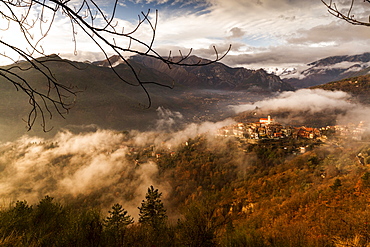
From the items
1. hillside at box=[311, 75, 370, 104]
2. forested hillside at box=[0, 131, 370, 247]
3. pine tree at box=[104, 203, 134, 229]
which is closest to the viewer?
forested hillside at box=[0, 131, 370, 247]

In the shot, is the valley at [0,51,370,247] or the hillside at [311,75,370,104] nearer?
the valley at [0,51,370,247]

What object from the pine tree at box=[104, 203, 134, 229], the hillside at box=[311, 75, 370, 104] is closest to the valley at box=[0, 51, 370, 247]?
the pine tree at box=[104, 203, 134, 229]

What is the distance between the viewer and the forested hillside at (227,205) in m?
4.43

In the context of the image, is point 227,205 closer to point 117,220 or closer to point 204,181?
point 204,181

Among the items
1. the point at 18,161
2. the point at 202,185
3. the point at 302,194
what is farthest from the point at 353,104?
the point at 18,161

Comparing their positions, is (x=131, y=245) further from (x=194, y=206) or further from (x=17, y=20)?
(x=17, y=20)

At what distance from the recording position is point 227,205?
125ft

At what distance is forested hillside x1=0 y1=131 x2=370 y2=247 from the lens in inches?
175

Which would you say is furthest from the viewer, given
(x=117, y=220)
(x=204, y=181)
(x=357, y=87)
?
(x=357, y=87)

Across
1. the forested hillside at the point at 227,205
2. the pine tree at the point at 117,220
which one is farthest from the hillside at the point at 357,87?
the pine tree at the point at 117,220

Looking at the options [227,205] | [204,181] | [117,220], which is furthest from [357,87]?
[117,220]

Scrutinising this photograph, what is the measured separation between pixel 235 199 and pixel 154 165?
50.2 meters

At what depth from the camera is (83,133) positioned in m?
188

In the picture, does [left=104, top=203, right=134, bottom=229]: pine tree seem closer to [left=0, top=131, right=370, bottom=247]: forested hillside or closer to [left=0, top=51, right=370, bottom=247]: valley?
[left=0, top=131, right=370, bottom=247]: forested hillside
